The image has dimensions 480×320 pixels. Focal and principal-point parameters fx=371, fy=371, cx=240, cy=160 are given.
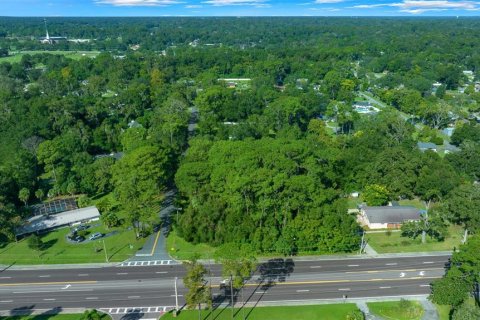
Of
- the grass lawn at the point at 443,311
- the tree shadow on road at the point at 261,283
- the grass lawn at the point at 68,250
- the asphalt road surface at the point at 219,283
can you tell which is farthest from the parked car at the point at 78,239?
the grass lawn at the point at 443,311

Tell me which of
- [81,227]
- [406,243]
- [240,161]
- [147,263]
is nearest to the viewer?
[147,263]

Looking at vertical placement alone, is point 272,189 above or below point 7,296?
above

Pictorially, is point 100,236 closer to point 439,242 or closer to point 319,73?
point 439,242

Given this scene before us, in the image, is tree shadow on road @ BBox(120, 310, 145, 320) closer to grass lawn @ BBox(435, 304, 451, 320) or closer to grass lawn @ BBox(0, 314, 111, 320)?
grass lawn @ BBox(0, 314, 111, 320)

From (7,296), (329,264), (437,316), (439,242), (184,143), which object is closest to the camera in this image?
(437,316)

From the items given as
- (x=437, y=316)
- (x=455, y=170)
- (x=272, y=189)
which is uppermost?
(x=272, y=189)

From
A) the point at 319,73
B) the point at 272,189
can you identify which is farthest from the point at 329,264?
the point at 319,73

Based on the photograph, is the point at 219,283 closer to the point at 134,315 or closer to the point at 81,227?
the point at 134,315

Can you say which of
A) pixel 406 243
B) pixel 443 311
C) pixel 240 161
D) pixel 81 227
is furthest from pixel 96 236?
pixel 443 311
